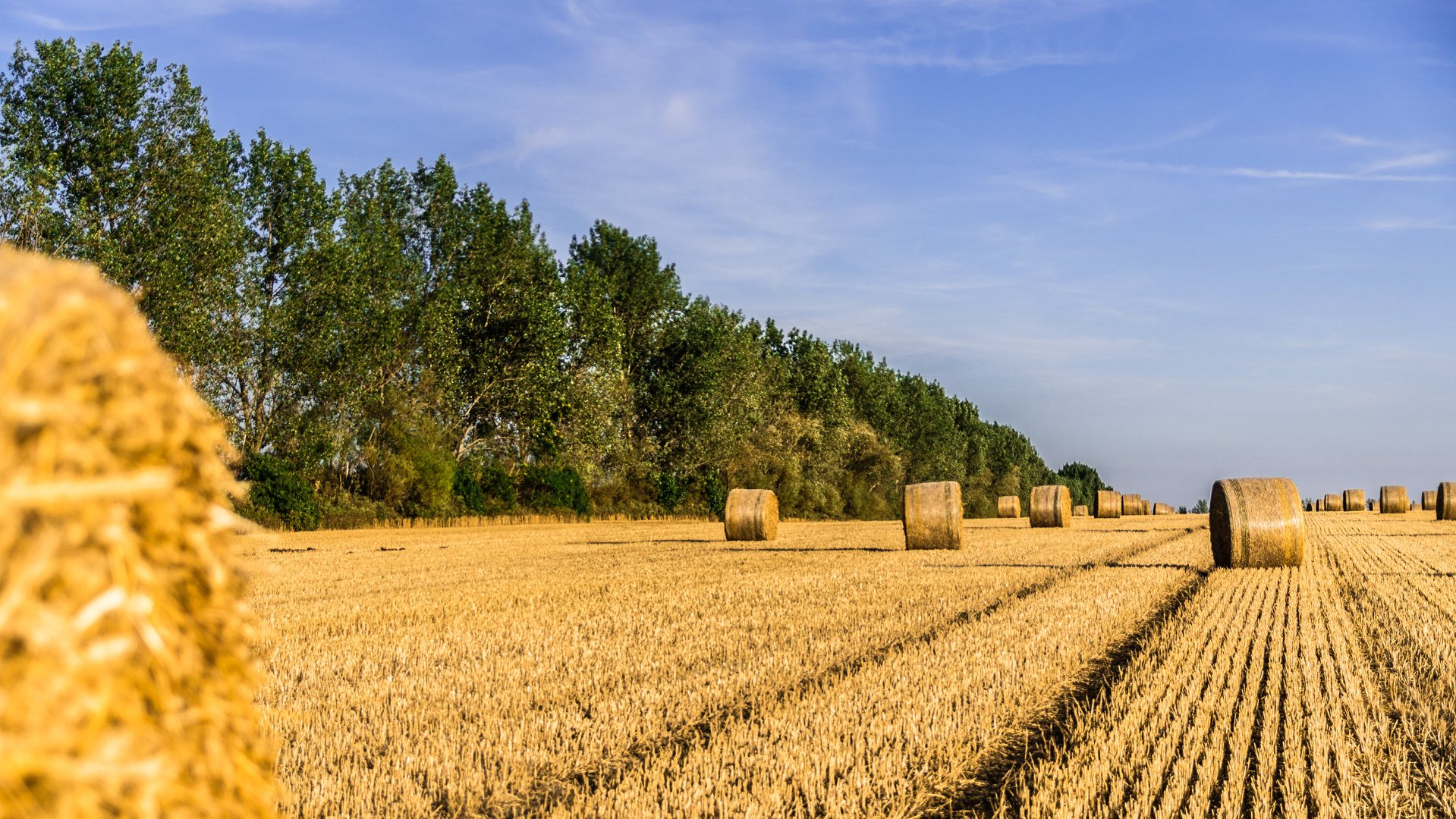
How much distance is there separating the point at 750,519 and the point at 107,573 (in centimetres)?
2171

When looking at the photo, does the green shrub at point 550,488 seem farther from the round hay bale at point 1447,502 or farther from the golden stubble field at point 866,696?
the round hay bale at point 1447,502

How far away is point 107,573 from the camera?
56.2 inches

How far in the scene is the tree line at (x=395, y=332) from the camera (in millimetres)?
26516

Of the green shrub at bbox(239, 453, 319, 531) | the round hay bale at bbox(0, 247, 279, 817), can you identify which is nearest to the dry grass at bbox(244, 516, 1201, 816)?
the round hay bale at bbox(0, 247, 279, 817)

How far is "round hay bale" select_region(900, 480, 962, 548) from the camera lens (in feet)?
58.8

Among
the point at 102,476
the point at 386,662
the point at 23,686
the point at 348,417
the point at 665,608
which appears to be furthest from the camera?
the point at 348,417

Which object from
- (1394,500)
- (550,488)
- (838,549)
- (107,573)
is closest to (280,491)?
(550,488)

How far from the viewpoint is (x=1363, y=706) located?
5516mm

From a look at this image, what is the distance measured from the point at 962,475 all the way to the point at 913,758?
280 ft

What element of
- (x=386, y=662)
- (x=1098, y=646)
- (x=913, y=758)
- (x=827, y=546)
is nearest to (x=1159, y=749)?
(x=913, y=758)

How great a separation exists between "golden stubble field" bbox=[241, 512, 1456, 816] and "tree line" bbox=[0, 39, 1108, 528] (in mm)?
16890

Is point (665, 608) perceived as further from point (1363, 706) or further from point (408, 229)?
point (408, 229)

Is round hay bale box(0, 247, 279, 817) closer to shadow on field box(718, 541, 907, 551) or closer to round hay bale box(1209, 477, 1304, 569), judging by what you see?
round hay bale box(1209, 477, 1304, 569)

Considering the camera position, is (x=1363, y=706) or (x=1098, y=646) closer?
(x=1363, y=706)
